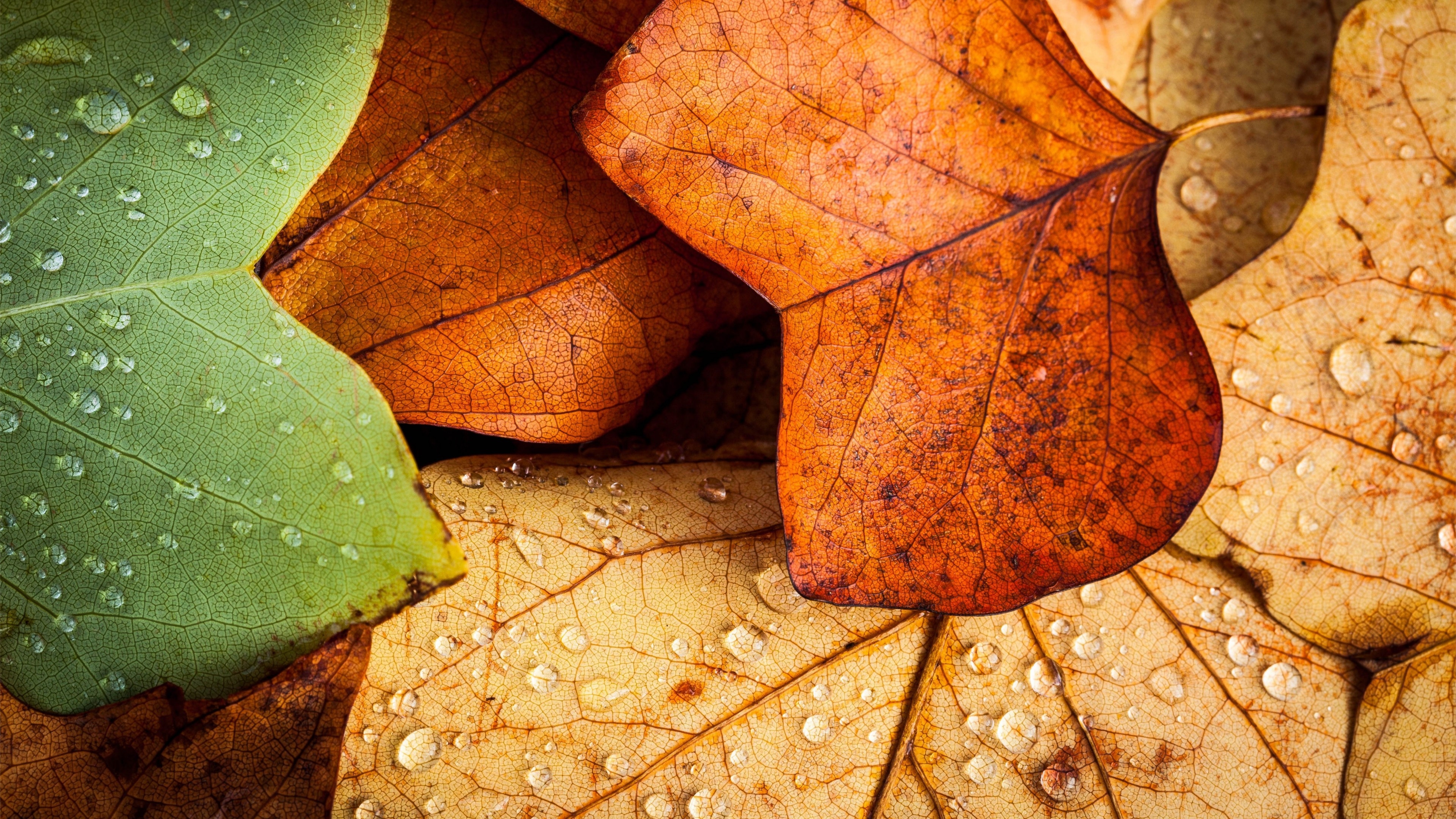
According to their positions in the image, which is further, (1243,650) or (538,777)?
(1243,650)

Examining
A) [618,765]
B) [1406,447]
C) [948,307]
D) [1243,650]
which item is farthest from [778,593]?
[1406,447]

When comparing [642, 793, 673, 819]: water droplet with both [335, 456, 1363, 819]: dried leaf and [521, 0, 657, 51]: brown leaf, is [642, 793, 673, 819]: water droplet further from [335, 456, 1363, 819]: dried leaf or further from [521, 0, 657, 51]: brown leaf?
[521, 0, 657, 51]: brown leaf

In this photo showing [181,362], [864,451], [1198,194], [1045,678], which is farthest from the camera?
[1198,194]

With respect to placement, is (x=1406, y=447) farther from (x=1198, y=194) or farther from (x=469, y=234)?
(x=469, y=234)

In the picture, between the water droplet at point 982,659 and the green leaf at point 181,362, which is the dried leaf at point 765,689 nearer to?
the water droplet at point 982,659

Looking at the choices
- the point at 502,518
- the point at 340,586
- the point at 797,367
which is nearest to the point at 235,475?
the point at 340,586

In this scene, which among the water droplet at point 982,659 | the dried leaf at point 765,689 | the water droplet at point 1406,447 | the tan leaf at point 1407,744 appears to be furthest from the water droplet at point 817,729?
the water droplet at point 1406,447
